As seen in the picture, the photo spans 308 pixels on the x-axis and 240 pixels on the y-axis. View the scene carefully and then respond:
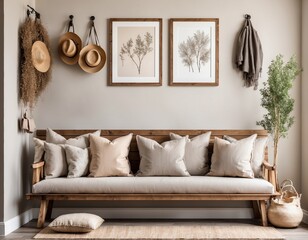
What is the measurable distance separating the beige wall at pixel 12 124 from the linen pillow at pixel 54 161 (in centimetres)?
31

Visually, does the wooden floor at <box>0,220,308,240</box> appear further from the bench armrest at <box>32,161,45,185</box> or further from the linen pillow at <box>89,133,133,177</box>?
the linen pillow at <box>89,133,133,177</box>

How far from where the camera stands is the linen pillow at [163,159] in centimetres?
590

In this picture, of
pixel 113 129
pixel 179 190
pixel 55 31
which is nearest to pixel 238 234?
pixel 179 190

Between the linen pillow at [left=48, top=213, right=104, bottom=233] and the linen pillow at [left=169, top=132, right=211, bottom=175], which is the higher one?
the linen pillow at [left=169, top=132, right=211, bottom=175]

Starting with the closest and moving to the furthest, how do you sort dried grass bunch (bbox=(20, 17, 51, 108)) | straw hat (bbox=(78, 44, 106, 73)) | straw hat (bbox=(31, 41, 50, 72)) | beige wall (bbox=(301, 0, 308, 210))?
1. dried grass bunch (bbox=(20, 17, 51, 108))
2. straw hat (bbox=(31, 41, 50, 72))
3. beige wall (bbox=(301, 0, 308, 210))
4. straw hat (bbox=(78, 44, 106, 73))

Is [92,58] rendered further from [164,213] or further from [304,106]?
[304,106]

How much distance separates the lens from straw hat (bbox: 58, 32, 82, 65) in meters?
6.38

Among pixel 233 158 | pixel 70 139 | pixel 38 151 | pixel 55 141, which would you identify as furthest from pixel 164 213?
pixel 38 151

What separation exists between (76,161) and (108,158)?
34 centimetres

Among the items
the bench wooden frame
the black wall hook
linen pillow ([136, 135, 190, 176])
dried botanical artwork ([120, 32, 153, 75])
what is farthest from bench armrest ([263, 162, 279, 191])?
the black wall hook

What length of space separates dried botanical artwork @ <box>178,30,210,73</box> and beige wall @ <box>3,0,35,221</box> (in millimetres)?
1883

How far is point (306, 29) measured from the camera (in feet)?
20.7

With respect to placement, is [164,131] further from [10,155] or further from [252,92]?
[10,155]

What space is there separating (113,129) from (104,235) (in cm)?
154
